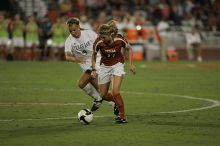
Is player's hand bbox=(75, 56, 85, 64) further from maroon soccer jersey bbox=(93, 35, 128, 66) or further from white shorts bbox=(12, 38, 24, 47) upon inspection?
white shorts bbox=(12, 38, 24, 47)

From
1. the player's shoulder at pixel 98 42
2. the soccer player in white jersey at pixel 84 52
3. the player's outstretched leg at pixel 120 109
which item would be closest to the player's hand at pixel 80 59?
the soccer player in white jersey at pixel 84 52

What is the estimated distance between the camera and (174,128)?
41.5ft

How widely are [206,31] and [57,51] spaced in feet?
26.3

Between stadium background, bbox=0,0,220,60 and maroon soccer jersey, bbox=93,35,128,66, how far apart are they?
774 inches

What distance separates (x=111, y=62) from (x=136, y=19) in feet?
68.1

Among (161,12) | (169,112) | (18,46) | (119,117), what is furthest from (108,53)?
(161,12)

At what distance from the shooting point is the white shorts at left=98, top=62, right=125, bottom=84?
13.5 m

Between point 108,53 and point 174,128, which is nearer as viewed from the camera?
point 174,128

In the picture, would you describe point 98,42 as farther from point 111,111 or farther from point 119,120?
point 111,111

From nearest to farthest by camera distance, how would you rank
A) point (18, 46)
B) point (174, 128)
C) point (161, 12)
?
point (174, 128), point (18, 46), point (161, 12)

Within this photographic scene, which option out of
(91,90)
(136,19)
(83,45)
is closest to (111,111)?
(91,90)

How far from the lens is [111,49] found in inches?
527

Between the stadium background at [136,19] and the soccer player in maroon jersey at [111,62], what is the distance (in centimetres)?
1963

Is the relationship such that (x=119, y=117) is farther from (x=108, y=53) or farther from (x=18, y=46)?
(x=18, y=46)
